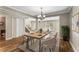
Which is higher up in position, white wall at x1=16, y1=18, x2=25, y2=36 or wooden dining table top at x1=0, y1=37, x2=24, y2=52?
white wall at x1=16, y1=18, x2=25, y2=36

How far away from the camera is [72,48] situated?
6.27 feet

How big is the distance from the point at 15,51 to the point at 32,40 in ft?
1.22

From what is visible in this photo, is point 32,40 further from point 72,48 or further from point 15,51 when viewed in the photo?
point 72,48

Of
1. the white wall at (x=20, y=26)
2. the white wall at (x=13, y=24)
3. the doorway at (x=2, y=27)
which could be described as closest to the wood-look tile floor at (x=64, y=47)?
the doorway at (x=2, y=27)

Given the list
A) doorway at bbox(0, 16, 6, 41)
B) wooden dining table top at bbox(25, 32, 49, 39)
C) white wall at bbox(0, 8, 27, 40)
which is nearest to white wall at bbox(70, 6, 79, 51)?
wooden dining table top at bbox(25, 32, 49, 39)

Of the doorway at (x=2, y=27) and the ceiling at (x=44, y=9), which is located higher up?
the ceiling at (x=44, y=9)

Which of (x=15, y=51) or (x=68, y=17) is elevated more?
(x=68, y=17)

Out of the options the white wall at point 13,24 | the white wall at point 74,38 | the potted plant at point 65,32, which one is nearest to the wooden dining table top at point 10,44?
the white wall at point 13,24

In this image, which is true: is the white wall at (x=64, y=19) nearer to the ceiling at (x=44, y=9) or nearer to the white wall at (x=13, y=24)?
the ceiling at (x=44, y=9)

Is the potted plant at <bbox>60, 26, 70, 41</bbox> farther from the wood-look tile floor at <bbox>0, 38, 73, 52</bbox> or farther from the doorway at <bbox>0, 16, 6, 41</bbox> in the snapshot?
the doorway at <bbox>0, 16, 6, 41</bbox>

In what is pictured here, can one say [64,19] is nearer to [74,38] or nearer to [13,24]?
[74,38]

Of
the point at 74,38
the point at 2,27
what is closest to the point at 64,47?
the point at 74,38

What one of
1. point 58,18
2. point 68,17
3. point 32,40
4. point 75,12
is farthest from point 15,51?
point 75,12

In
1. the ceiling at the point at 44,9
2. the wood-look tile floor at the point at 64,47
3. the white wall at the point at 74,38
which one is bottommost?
the wood-look tile floor at the point at 64,47
